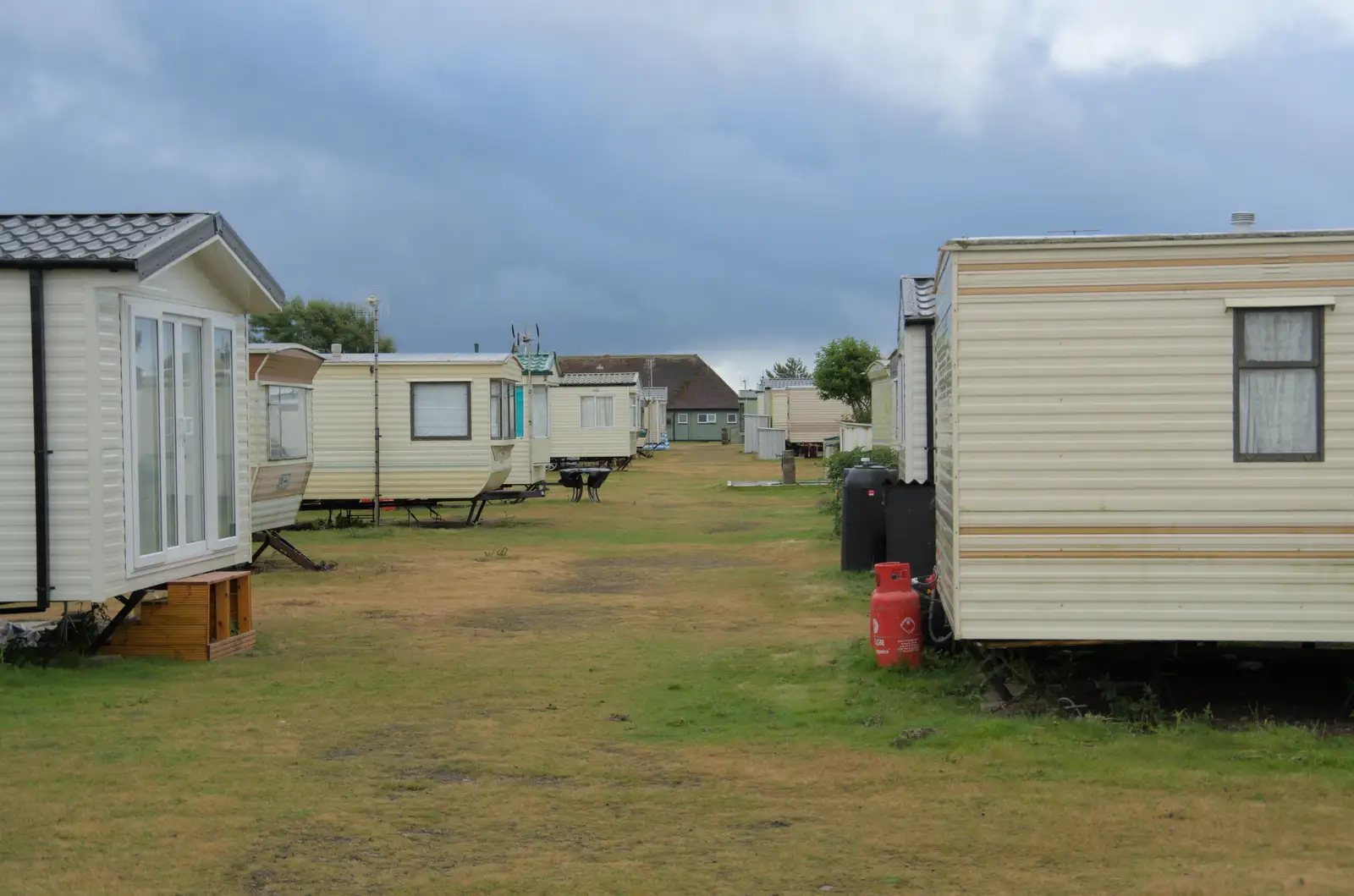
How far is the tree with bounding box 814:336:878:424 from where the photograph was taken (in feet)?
161

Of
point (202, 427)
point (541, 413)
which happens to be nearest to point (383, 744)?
point (202, 427)

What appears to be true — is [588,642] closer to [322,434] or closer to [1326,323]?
[1326,323]

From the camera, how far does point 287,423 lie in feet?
52.1

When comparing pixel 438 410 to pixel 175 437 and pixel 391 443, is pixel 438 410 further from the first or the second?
pixel 175 437

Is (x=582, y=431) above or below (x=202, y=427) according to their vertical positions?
below

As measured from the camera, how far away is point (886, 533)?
43.5 ft

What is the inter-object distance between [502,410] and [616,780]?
16207 mm

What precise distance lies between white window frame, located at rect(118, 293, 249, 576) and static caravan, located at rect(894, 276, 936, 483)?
7539mm

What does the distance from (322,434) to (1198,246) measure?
16.4 metres

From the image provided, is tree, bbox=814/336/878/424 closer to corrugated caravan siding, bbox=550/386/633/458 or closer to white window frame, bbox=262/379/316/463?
corrugated caravan siding, bbox=550/386/633/458

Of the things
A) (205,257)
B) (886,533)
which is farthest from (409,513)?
(205,257)

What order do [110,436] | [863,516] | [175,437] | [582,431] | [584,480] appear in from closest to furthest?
[110,436]
[175,437]
[863,516]
[584,480]
[582,431]

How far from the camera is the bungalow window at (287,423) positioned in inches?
608

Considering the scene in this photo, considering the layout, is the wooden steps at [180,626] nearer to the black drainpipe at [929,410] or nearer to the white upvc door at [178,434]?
the white upvc door at [178,434]
